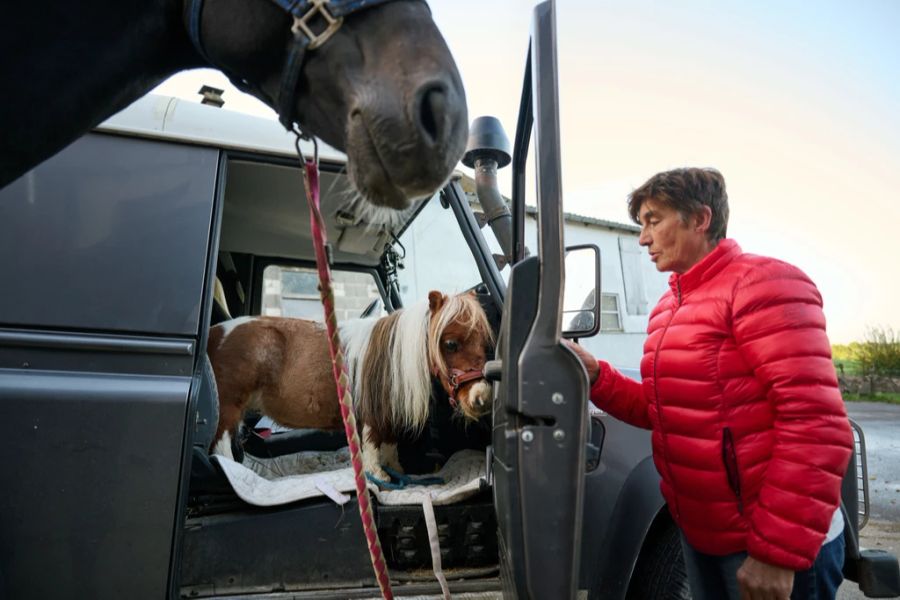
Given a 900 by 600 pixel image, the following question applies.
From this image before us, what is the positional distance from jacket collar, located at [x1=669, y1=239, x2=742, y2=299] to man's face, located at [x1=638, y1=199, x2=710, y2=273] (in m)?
0.04

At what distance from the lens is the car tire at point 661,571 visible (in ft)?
5.19

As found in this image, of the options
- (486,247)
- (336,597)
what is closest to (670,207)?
(486,247)

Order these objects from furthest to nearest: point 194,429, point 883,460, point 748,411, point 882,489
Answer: point 883,460
point 882,489
point 194,429
point 748,411

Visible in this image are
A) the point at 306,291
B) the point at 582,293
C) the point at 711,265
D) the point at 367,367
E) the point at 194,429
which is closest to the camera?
the point at 711,265

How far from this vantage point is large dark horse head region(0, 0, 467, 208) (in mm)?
813

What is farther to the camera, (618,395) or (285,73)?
(618,395)

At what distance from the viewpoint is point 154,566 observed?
125 cm

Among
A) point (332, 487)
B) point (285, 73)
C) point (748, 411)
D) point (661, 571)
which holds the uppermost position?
point (285, 73)

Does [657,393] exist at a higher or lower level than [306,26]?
lower

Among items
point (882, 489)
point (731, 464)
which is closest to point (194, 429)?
point (731, 464)

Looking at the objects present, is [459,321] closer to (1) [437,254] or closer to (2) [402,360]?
(2) [402,360]

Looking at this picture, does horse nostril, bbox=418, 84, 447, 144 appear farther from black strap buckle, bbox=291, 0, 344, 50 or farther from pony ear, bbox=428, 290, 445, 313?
pony ear, bbox=428, 290, 445, 313

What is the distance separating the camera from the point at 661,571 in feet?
5.25

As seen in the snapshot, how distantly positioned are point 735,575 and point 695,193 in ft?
2.99
